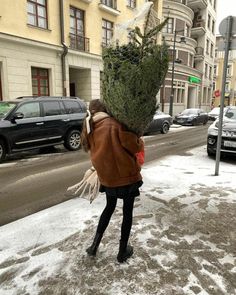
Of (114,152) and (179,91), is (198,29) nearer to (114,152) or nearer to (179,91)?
(179,91)

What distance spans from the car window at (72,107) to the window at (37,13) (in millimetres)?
7968

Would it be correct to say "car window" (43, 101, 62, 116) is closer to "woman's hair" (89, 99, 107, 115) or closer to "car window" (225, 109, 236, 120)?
"car window" (225, 109, 236, 120)

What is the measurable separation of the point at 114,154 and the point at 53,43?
15353mm

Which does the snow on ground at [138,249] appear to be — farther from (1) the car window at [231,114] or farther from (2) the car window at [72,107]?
(2) the car window at [72,107]

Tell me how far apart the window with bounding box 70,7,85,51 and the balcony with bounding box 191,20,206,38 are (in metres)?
25.2

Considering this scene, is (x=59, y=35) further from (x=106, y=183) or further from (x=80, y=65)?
(x=106, y=183)

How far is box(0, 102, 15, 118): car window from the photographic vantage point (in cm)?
776

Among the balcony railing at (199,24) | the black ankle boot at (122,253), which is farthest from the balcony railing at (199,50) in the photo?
the black ankle boot at (122,253)

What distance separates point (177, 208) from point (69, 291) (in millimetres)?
2136

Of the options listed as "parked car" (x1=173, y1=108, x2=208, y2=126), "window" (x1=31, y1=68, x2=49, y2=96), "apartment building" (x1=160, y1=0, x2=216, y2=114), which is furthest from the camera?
"apartment building" (x1=160, y1=0, x2=216, y2=114)

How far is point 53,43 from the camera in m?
16.0

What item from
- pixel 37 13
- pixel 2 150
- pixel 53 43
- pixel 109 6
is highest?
pixel 109 6

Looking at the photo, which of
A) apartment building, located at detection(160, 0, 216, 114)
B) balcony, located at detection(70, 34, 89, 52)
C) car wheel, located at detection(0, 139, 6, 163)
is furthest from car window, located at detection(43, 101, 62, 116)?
apartment building, located at detection(160, 0, 216, 114)

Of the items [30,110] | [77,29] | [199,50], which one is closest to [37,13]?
[77,29]
